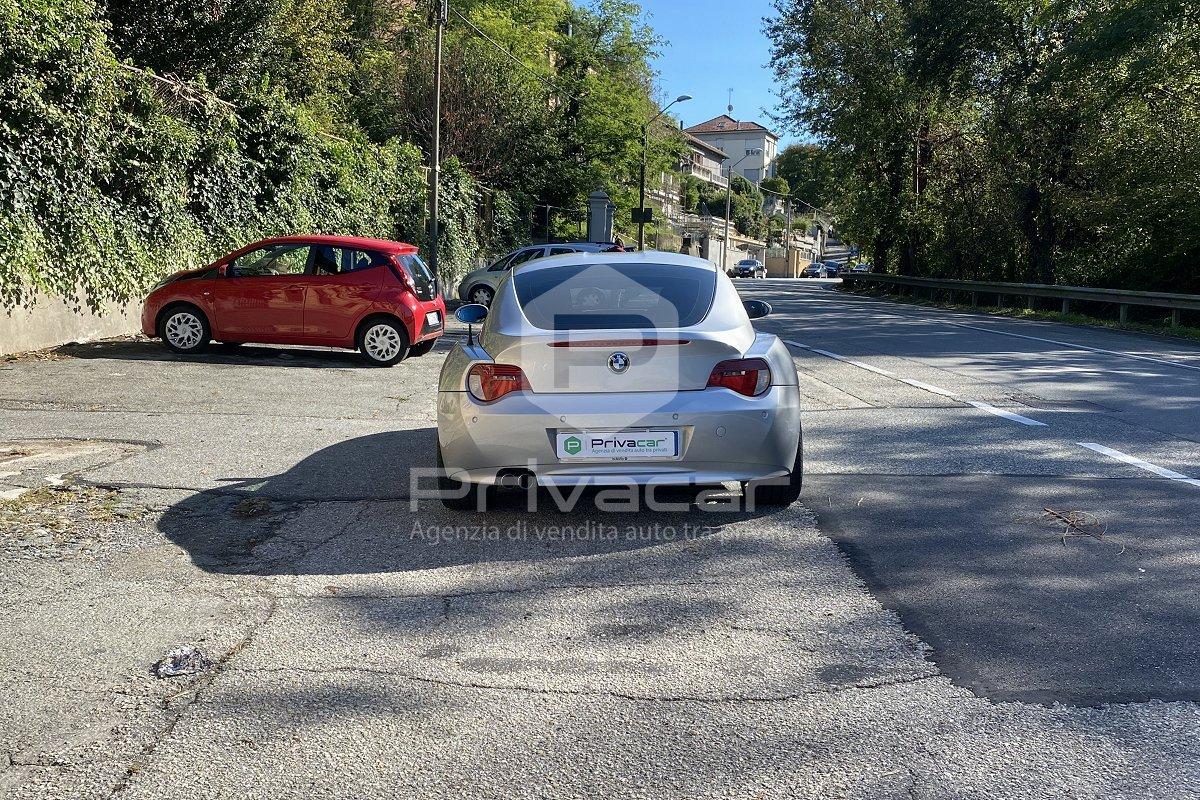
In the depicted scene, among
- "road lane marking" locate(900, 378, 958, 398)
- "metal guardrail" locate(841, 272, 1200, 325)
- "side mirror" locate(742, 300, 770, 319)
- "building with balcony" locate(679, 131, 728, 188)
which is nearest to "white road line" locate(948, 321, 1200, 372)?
"metal guardrail" locate(841, 272, 1200, 325)

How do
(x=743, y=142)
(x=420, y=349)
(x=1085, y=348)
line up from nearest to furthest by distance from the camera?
(x=420, y=349) → (x=1085, y=348) → (x=743, y=142)

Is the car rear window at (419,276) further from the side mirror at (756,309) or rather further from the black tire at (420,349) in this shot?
the side mirror at (756,309)

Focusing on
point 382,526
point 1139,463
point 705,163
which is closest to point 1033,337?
point 1139,463

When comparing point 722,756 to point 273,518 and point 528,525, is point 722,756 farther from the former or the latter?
point 273,518

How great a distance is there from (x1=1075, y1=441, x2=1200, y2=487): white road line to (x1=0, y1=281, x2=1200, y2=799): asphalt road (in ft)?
0.28

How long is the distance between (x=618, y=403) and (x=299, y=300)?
365 inches

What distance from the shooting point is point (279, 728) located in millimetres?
3295

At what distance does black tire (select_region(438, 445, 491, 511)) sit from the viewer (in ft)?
19.7

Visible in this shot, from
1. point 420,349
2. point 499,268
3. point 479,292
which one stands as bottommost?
point 420,349

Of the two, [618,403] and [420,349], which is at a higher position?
[618,403]

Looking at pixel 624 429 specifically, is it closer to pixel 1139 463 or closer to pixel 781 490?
pixel 781 490

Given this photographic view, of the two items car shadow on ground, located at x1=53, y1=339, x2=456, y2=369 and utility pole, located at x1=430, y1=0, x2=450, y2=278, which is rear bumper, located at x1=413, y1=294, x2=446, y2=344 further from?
utility pole, located at x1=430, y1=0, x2=450, y2=278

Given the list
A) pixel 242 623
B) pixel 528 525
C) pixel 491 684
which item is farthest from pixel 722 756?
pixel 528 525

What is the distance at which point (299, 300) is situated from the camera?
13688mm
